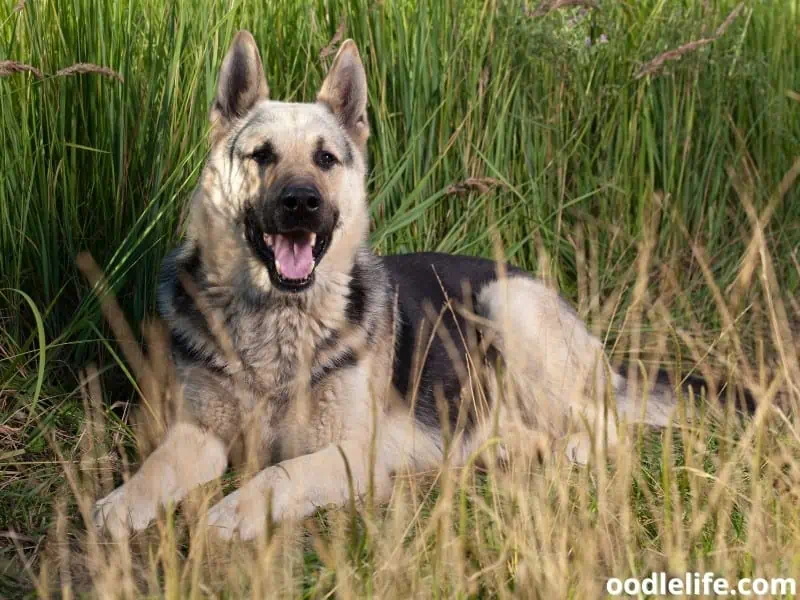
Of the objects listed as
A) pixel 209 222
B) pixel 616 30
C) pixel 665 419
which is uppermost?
pixel 616 30

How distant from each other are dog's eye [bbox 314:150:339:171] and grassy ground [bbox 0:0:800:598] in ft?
2.17

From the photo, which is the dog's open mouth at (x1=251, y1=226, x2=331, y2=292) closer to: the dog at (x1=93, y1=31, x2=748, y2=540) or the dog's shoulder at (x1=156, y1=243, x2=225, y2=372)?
the dog at (x1=93, y1=31, x2=748, y2=540)

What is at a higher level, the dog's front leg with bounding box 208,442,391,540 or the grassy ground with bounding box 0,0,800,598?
the grassy ground with bounding box 0,0,800,598

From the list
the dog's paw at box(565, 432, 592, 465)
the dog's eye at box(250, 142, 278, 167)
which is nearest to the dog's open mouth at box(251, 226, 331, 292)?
the dog's eye at box(250, 142, 278, 167)

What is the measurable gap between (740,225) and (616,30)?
1.28m

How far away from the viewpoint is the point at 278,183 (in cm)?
372

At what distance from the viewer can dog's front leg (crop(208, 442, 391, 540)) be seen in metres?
3.21

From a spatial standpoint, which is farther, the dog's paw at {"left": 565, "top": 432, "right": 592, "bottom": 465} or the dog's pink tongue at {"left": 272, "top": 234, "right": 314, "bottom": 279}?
the dog's paw at {"left": 565, "top": 432, "right": 592, "bottom": 465}

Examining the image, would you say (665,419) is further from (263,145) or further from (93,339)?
(93,339)

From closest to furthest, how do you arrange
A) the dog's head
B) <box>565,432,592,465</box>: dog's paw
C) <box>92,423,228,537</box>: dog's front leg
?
<box>92,423,228,537</box>: dog's front leg < the dog's head < <box>565,432,592,465</box>: dog's paw

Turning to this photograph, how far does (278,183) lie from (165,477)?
3.56 ft

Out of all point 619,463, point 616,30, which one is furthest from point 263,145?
point 616,30

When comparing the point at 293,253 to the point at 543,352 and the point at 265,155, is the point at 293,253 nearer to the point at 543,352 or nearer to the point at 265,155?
the point at 265,155

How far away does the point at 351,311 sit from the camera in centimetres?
402
